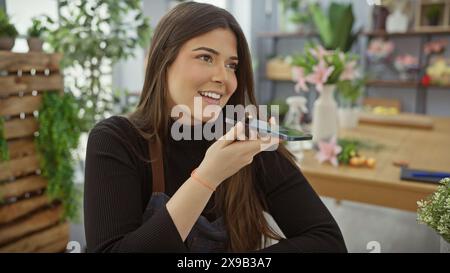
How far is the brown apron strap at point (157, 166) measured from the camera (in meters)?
0.94

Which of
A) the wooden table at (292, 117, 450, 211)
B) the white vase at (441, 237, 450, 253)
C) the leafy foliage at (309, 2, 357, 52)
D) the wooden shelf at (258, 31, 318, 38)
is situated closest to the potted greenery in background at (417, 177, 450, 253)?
the white vase at (441, 237, 450, 253)

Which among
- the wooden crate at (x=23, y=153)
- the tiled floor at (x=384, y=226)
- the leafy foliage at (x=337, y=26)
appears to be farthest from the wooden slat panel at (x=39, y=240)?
the leafy foliage at (x=337, y=26)

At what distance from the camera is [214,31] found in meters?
0.90

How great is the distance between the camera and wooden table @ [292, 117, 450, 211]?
1436mm

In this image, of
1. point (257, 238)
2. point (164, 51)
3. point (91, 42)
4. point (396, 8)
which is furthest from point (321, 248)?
point (396, 8)

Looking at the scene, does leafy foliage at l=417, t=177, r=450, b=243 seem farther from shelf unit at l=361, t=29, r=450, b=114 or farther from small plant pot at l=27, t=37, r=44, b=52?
shelf unit at l=361, t=29, r=450, b=114

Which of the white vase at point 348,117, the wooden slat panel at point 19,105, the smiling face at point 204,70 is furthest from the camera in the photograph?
the white vase at point 348,117

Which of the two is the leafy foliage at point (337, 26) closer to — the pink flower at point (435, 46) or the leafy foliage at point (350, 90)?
the pink flower at point (435, 46)

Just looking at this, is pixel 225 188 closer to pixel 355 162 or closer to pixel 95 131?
pixel 95 131

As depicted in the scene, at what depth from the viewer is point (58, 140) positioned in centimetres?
197

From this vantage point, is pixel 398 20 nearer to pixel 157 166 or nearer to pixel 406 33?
pixel 406 33

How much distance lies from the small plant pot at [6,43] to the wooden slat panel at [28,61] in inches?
1.6

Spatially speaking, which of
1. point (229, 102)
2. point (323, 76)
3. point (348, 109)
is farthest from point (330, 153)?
point (348, 109)
